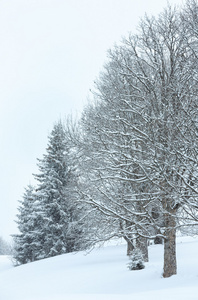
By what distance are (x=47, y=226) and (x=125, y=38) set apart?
17.2 metres

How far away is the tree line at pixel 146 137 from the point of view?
7.34m

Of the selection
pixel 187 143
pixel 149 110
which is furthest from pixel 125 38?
pixel 187 143

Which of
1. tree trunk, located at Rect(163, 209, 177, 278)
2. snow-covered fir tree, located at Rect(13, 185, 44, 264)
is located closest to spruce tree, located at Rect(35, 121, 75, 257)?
snow-covered fir tree, located at Rect(13, 185, 44, 264)

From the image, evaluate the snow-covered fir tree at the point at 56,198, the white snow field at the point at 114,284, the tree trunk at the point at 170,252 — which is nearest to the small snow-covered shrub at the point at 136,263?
the white snow field at the point at 114,284

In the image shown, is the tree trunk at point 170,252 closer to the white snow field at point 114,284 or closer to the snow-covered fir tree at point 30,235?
the white snow field at point 114,284

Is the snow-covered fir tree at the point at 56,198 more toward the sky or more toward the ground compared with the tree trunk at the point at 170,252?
more toward the sky

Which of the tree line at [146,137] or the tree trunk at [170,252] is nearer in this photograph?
the tree line at [146,137]

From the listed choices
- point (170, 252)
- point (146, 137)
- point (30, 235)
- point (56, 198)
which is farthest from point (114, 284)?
point (30, 235)

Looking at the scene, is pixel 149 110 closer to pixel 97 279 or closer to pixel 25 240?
pixel 97 279

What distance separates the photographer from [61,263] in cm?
1622

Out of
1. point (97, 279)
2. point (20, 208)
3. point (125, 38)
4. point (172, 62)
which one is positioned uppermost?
→ point (125, 38)

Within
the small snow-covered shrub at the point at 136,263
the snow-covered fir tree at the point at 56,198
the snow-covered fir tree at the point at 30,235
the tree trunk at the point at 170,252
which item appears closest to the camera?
the tree trunk at the point at 170,252

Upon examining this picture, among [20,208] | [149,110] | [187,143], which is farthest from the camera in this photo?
[20,208]

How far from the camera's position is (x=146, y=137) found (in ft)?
28.9
